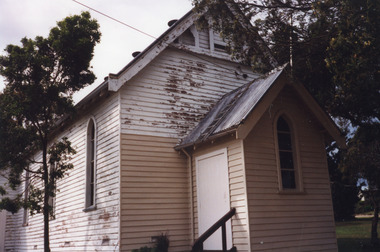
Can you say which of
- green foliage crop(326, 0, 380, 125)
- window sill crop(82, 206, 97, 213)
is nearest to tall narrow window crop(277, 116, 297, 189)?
green foliage crop(326, 0, 380, 125)

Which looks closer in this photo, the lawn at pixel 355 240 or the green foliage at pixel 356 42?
the green foliage at pixel 356 42

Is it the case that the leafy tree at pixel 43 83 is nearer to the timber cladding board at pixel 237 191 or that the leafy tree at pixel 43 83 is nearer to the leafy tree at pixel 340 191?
the timber cladding board at pixel 237 191

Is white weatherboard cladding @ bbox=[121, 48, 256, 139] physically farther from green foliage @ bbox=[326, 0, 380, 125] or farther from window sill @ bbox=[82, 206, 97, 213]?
green foliage @ bbox=[326, 0, 380, 125]

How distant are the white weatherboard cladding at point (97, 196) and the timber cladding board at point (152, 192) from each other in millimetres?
304

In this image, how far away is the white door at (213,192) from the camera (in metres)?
10.9

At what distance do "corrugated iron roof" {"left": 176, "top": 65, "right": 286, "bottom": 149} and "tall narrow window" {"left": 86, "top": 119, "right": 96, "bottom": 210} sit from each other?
3.61 m

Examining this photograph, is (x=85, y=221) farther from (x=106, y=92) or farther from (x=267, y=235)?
(x=267, y=235)

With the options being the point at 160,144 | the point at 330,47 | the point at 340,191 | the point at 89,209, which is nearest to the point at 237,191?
the point at 160,144

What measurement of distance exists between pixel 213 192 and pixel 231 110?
8.41ft

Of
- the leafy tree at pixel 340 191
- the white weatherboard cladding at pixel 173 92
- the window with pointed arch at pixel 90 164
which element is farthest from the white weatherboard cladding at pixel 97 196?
the leafy tree at pixel 340 191

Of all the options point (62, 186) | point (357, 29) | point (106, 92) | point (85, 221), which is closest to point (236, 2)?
point (357, 29)

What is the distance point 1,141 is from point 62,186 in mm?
3461

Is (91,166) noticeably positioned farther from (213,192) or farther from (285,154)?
(285,154)

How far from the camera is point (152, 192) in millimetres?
11977
